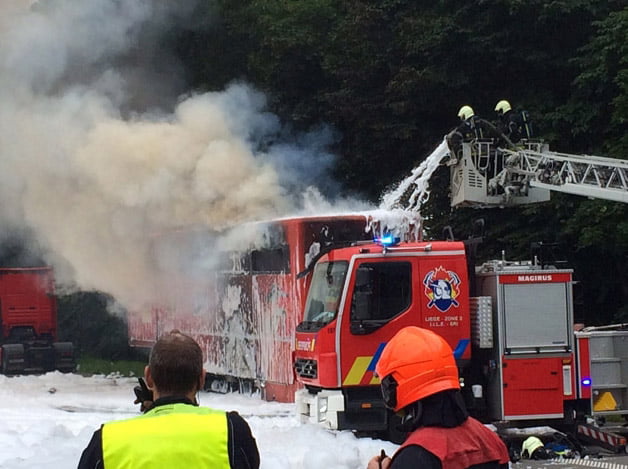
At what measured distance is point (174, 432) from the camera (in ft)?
11.3

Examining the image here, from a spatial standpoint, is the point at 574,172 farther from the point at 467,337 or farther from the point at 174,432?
the point at 174,432

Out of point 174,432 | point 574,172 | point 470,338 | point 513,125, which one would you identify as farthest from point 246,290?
point 174,432

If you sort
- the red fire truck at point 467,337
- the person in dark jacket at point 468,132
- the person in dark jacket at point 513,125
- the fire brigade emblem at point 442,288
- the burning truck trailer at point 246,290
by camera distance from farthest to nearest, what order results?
the burning truck trailer at point 246,290 → the person in dark jacket at point 513,125 → the person in dark jacket at point 468,132 → the fire brigade emblem at point 442,288 → the red fire truck at point 467,337

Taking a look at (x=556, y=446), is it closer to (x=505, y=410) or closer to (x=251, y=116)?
(x=505, y=410)

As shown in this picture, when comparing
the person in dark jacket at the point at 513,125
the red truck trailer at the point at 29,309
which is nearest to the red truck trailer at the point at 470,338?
the person in dark jacket at the point at 513,125

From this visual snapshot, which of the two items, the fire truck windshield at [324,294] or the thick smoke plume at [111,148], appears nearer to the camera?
the fire truck windshield at [324,294]

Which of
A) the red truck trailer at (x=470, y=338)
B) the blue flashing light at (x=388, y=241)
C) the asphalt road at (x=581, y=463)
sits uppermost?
the blue flashing light at (x=388, y=241)

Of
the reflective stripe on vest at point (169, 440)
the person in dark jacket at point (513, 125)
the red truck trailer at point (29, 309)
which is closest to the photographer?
the reflective stripe on vest at point (169, 440)

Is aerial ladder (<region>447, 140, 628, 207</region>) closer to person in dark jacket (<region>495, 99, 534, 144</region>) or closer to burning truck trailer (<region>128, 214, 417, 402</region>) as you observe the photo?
person in dark jacket (<region>495, 99, 534, 144</region>)

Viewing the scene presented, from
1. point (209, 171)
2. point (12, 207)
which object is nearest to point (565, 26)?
point (209, 171)

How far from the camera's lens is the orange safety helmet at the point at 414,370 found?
11.1ft

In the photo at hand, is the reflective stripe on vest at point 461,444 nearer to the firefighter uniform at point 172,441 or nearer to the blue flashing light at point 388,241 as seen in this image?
the firefighter uniform at point 172,441

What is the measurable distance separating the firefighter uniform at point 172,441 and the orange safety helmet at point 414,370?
0.53 m

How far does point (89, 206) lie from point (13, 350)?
6.23 metres
